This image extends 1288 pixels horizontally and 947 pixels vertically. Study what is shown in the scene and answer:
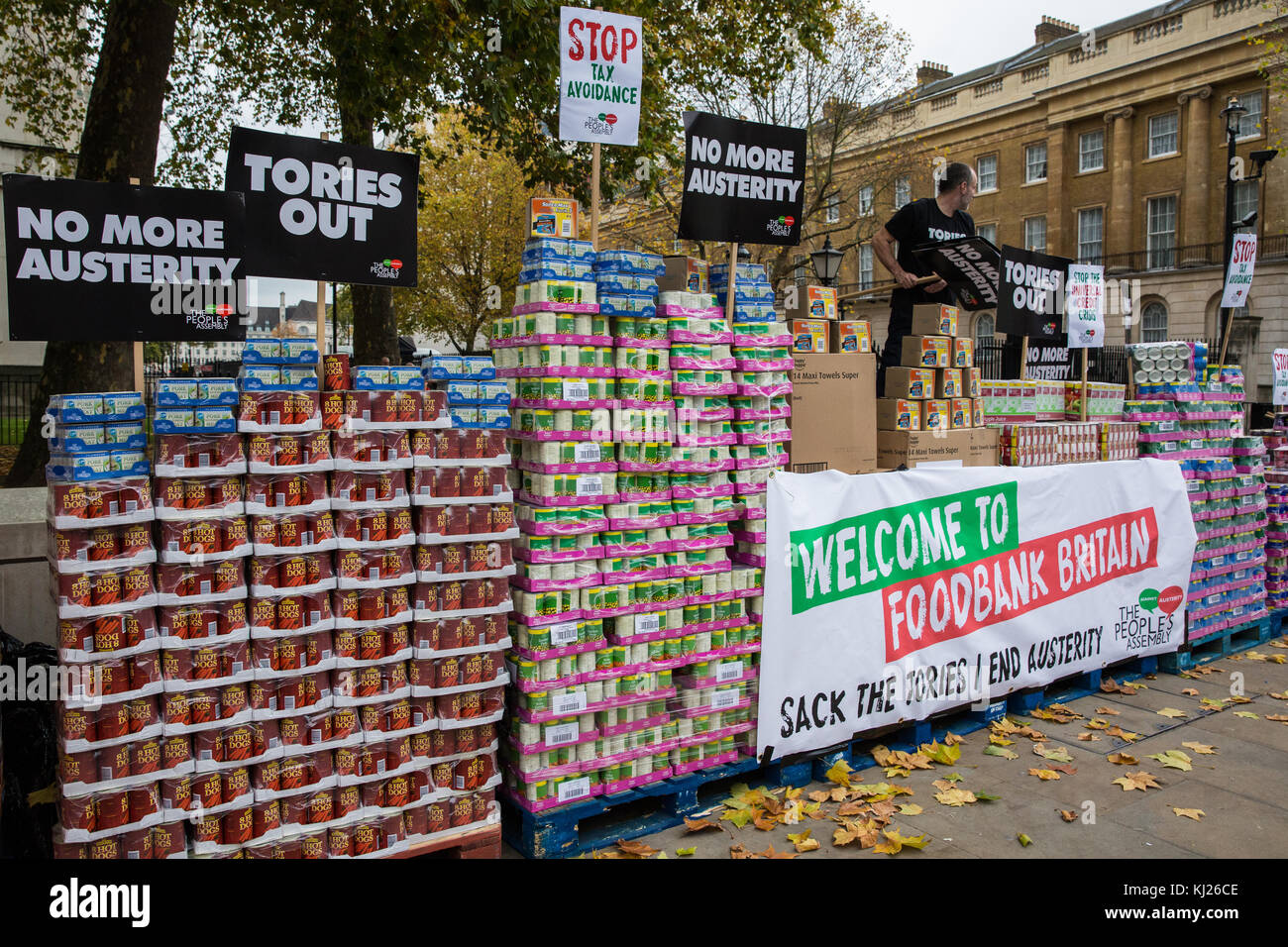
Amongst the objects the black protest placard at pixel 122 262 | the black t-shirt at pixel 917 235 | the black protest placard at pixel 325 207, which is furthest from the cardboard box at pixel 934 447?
the black protest placard at pixel 122 262

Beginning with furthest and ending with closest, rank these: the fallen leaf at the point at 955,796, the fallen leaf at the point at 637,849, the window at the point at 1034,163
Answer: the window at the point at 1034,163, the fallen leaf at the point at 955,796, the fallen leaf at the point at 637,849

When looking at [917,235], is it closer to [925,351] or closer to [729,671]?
[925,351]

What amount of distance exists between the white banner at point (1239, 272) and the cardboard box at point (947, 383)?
15.3 feet

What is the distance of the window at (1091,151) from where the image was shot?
3478 centimetres

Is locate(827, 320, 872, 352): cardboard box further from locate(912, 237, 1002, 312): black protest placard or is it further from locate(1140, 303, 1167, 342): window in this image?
locate(1140, 303, 1167, 342): window

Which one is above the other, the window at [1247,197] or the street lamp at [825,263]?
the window at [1247,197]

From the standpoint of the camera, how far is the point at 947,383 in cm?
646

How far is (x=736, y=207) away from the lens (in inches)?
216

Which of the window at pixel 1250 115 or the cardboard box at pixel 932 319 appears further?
Result: the window at pixel 1250 115

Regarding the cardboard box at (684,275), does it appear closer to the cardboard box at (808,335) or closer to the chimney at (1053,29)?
the cardboard box at (808,335)

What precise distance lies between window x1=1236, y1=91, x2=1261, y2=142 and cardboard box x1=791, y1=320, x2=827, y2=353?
31.9m

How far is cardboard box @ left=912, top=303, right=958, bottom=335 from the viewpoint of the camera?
641 cm

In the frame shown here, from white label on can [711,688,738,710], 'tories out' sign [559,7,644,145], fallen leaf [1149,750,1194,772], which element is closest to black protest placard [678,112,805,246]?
'tories out' sign [559,7,644,145]

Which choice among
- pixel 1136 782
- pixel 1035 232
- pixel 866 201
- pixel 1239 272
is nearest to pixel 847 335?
pixel 1136 782
